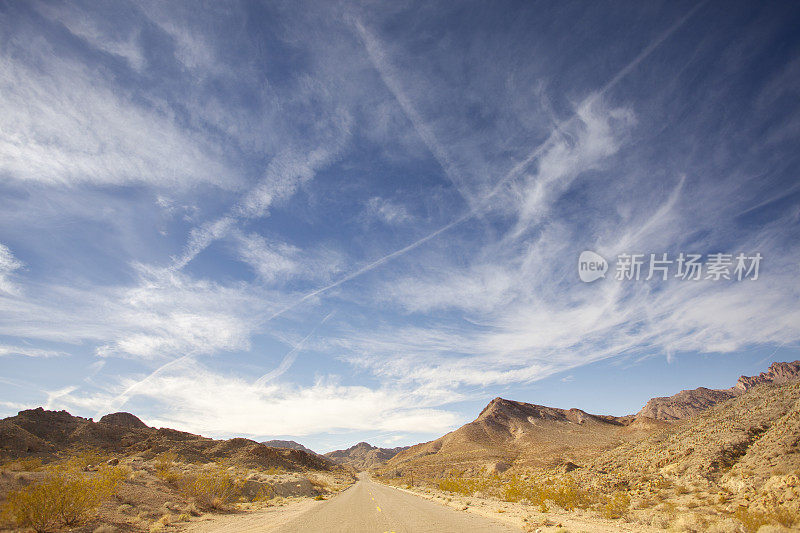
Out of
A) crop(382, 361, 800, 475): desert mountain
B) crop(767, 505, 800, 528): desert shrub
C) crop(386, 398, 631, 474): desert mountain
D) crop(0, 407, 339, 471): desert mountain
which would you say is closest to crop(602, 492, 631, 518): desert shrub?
crop(767, 505, 800, 528): desert shrub

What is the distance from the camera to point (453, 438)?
4606 inches

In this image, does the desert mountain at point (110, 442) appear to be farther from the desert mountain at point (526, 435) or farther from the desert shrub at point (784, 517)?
the desert shrub at point (784, 517)

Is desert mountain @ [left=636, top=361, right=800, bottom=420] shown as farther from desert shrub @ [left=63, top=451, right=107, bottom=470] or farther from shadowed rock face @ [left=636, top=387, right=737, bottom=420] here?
desert shrub @ [left=63, top=451, right=107, bottom=470]

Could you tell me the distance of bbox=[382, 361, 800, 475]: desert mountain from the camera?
7462cm

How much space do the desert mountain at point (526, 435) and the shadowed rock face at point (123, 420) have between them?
67610mm

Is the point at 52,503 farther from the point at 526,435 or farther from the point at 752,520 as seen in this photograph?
the point at 526,435

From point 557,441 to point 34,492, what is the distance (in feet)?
350

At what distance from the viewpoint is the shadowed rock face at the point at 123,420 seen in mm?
83750

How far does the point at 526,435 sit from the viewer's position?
10669cm

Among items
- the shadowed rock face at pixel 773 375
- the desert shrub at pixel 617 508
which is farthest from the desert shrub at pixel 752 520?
the shadowed rock face at pixel 773 375

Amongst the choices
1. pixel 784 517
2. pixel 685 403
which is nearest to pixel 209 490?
pixel 784 517

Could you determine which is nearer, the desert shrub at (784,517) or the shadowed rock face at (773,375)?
the desert shrub at (784,517)

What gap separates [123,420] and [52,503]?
320 ft

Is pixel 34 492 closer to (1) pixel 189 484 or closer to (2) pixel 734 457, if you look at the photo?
(1) pixel 189 484
